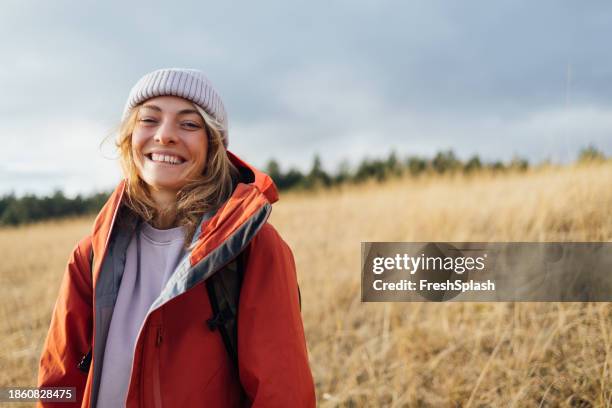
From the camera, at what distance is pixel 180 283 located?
1375mm

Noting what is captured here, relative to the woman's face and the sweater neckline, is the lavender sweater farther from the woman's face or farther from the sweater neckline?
the woman's face

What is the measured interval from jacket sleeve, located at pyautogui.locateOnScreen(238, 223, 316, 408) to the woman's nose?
521 millimetres

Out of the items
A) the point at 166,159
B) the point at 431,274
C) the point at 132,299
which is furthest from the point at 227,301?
the point at 431,274

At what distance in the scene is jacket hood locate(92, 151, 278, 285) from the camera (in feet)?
4.63

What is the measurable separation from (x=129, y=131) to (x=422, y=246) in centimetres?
262

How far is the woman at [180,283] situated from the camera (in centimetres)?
138

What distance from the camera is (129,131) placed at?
1.79 metres

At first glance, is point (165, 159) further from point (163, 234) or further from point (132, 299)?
point (132, 299)

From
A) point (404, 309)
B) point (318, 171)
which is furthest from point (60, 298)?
point (318, 171)

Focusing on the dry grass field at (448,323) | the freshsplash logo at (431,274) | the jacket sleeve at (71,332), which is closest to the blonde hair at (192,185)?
the jacket sleeve at (71,332)

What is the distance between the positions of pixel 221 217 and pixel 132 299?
0.47m

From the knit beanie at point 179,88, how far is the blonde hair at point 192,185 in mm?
31

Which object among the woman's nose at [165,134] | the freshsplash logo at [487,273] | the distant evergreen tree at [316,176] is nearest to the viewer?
the woman's nose at [165,134]

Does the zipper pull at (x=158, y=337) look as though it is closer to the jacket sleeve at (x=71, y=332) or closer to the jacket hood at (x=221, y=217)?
the jacket hood at (x=221, y=217)
